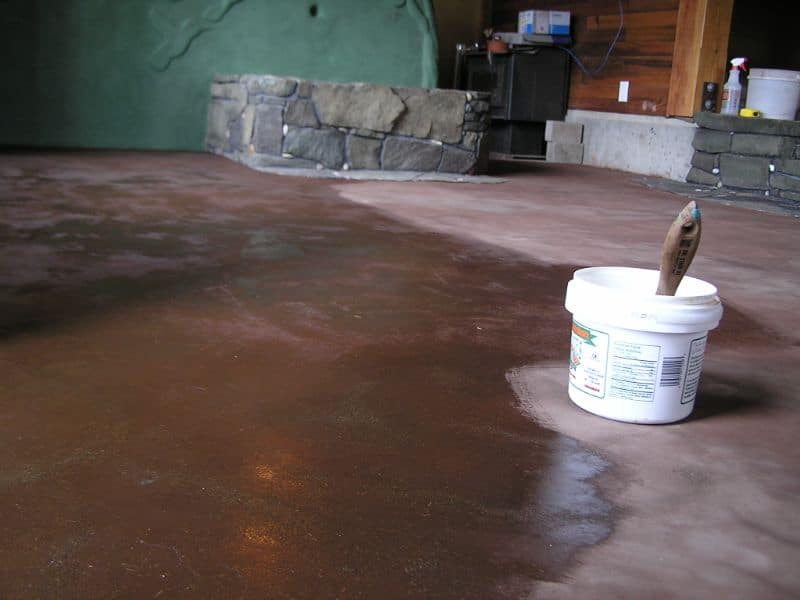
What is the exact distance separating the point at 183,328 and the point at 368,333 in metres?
0.42

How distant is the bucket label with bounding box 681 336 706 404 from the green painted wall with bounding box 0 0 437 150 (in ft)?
18.2

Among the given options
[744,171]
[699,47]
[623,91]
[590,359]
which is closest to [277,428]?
[590,359]

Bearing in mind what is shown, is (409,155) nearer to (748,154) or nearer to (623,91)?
(748,154)

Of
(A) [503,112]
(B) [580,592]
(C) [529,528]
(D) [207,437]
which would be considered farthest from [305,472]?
(A) [503,112]

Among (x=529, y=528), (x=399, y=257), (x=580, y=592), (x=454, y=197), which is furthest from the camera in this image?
(x=454, y=197)

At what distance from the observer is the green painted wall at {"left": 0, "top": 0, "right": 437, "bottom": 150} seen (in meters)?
5.97

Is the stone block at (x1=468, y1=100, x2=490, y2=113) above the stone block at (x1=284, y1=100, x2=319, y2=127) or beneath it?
above

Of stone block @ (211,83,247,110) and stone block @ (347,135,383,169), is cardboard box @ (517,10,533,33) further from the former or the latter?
stone block @ (211,83,247,110)

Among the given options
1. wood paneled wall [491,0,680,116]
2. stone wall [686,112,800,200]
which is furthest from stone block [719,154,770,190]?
wood paneled wall [491,0,680,116]

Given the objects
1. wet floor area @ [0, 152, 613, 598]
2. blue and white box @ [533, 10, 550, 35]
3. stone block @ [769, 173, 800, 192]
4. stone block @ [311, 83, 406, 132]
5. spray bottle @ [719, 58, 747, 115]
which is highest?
blue and white box @ [533, 10, 550, 35]

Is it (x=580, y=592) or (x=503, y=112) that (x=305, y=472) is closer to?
(x=580, y=592)

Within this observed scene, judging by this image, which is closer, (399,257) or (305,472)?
(305,472)

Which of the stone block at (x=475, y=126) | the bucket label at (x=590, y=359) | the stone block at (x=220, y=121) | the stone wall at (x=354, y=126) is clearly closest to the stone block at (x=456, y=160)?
the stone wall at (x=354, y=126)

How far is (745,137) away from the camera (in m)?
5.19
